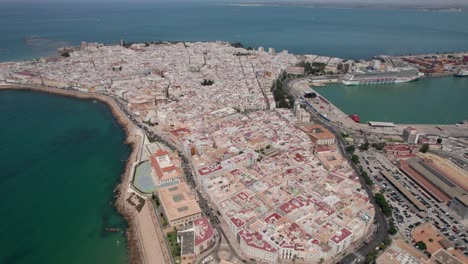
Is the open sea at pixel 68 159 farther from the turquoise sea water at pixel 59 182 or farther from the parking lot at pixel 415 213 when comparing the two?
the parking lot at pixel 415 213

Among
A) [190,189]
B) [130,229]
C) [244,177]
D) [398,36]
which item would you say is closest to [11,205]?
[130,229]

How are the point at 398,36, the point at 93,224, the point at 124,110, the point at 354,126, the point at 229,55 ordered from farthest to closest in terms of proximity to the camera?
the point at 398,36 < the point at 229,55 < the point at 124,110 < the point at 354,126 < the point at 93,224

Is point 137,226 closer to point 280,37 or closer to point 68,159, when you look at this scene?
point 68,159

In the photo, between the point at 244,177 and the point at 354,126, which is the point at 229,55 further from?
the point at 244,177

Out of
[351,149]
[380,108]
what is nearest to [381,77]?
[380,108]

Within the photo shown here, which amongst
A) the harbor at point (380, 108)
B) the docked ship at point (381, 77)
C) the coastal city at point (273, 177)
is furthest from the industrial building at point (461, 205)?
the docked ship at point (381, 77)
